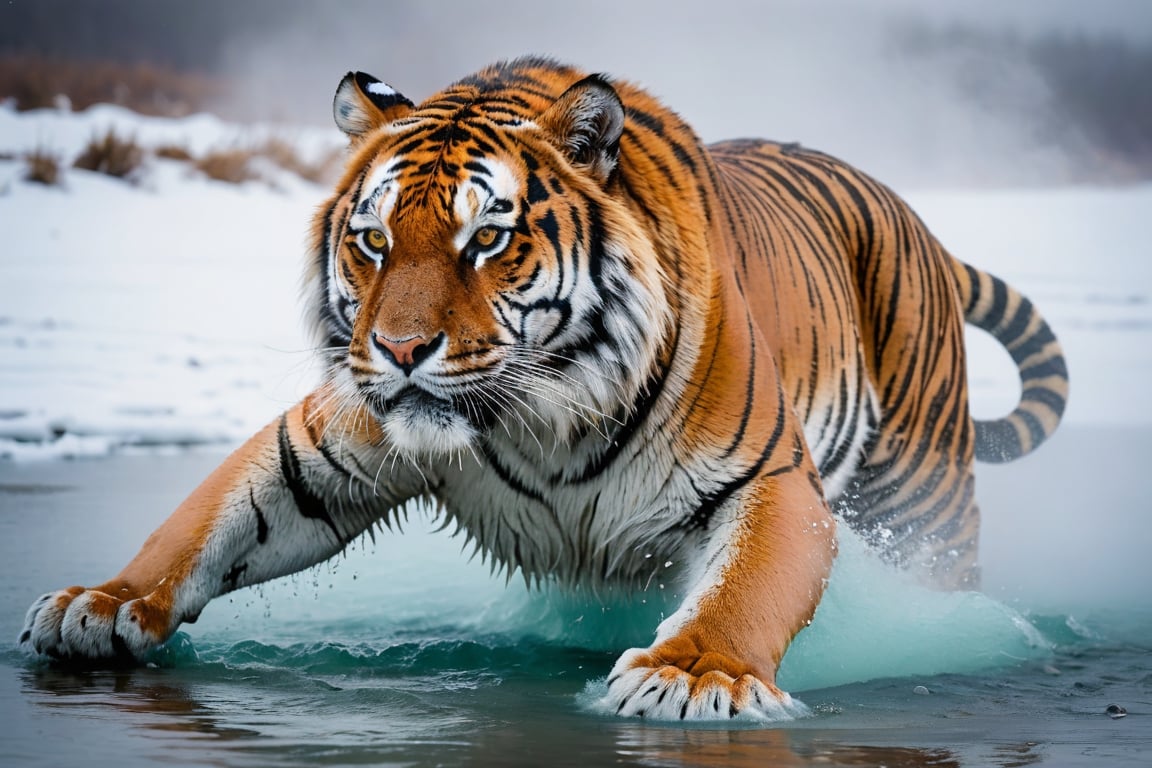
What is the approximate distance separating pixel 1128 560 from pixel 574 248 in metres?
2.09

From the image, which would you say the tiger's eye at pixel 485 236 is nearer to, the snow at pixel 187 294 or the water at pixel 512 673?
the water at pixel 512 673

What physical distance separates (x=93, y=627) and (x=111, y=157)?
749cm

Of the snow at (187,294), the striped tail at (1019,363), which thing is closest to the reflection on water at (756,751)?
the striped tail at (1019,363)

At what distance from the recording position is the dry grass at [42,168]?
845 centimetres

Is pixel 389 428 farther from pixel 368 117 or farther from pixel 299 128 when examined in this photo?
pixel 299 128

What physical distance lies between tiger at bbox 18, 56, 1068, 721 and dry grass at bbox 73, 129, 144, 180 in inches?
282

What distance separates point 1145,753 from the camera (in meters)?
1.51

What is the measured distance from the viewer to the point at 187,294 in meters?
7.70

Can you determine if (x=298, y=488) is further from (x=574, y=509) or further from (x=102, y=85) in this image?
(x=102, y=85)

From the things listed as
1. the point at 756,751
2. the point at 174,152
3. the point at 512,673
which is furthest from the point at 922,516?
the point at 174,152

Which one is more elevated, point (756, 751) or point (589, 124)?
point (589, 124)

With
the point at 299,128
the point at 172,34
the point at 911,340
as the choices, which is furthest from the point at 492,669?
the point at 172,34

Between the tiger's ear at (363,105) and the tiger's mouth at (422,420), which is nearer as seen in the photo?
the tiger's mouth at (422,420)

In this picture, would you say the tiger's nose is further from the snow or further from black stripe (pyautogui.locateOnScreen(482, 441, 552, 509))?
the snow
